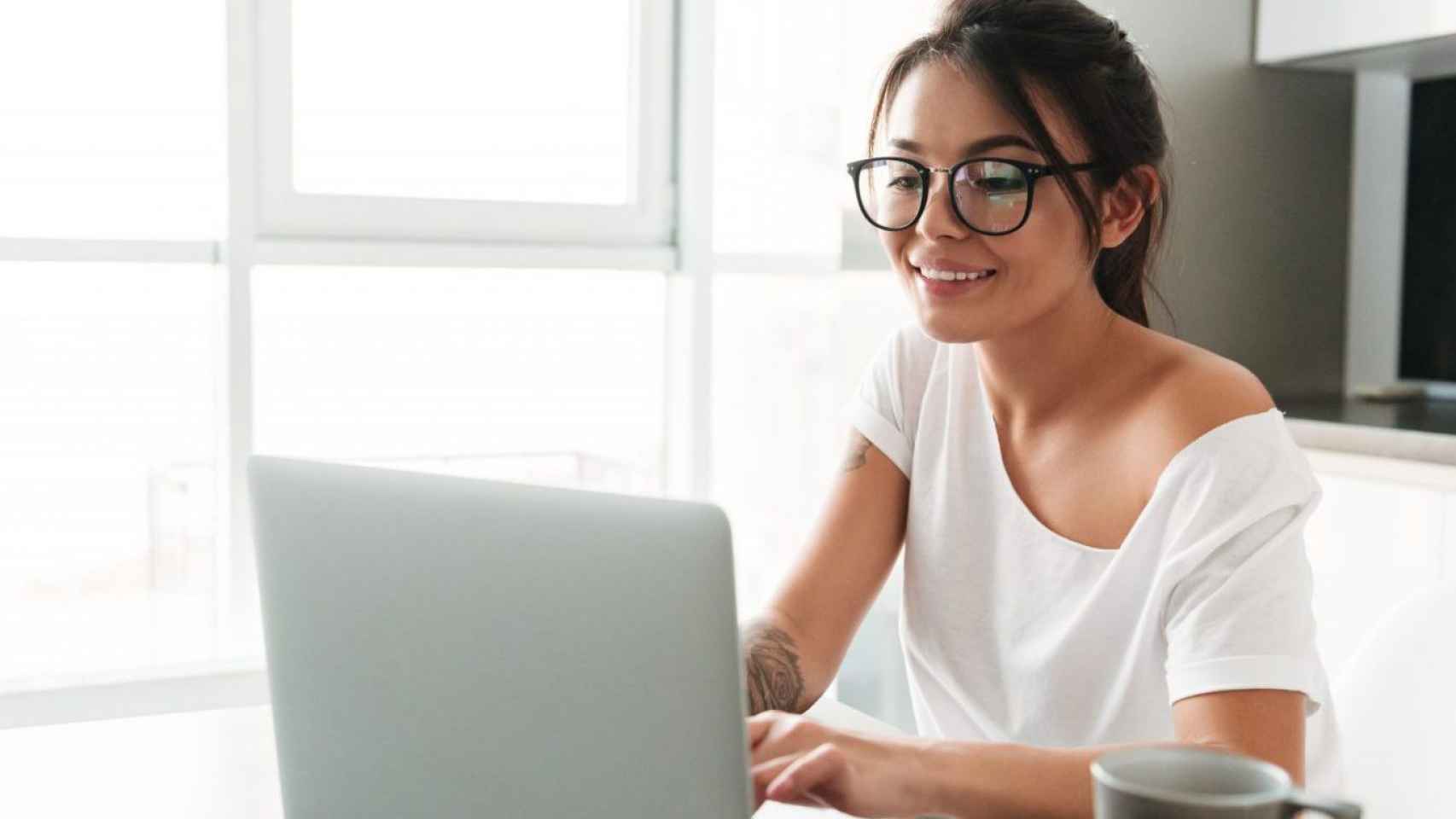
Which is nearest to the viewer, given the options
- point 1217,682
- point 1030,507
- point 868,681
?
point 1217,682

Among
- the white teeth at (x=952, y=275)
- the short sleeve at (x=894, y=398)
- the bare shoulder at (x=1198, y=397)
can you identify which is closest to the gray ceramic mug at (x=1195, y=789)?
the bare shoulder at (x=1198, y=397)

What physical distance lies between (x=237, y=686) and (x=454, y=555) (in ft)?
7.12

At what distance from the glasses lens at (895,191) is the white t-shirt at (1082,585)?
202mm

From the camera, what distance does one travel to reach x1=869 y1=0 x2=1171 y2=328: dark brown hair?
3.97 ft

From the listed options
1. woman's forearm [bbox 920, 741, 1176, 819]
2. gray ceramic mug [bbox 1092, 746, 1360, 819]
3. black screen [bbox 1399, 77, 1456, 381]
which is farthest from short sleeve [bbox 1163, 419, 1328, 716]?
black screen [bbox 1399, 77, 1456, 381]

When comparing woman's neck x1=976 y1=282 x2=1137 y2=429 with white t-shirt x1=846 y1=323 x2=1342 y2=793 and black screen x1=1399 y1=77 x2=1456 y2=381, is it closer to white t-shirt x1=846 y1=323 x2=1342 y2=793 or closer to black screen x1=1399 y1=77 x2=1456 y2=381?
white t-shirt x1=846 y1=323 x2=1342 y2=793

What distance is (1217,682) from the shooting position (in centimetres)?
99

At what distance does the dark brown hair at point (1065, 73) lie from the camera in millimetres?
1209

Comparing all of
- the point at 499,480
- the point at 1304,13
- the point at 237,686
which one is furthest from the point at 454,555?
the point at 1304,13

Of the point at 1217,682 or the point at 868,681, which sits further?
the point at 868,681

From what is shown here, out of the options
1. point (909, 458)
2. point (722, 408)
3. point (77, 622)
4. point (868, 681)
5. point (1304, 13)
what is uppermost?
point (1304, 13)

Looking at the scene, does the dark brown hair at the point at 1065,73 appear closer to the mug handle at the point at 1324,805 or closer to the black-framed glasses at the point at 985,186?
the black-framed glasses at the point at 985,186

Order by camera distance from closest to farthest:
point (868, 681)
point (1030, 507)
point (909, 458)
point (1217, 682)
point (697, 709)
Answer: point (697, 709), point (1217, 682), point (1030, 507), point (909, 458), point (868, 681)

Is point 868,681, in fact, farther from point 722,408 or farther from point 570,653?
point 570,653
